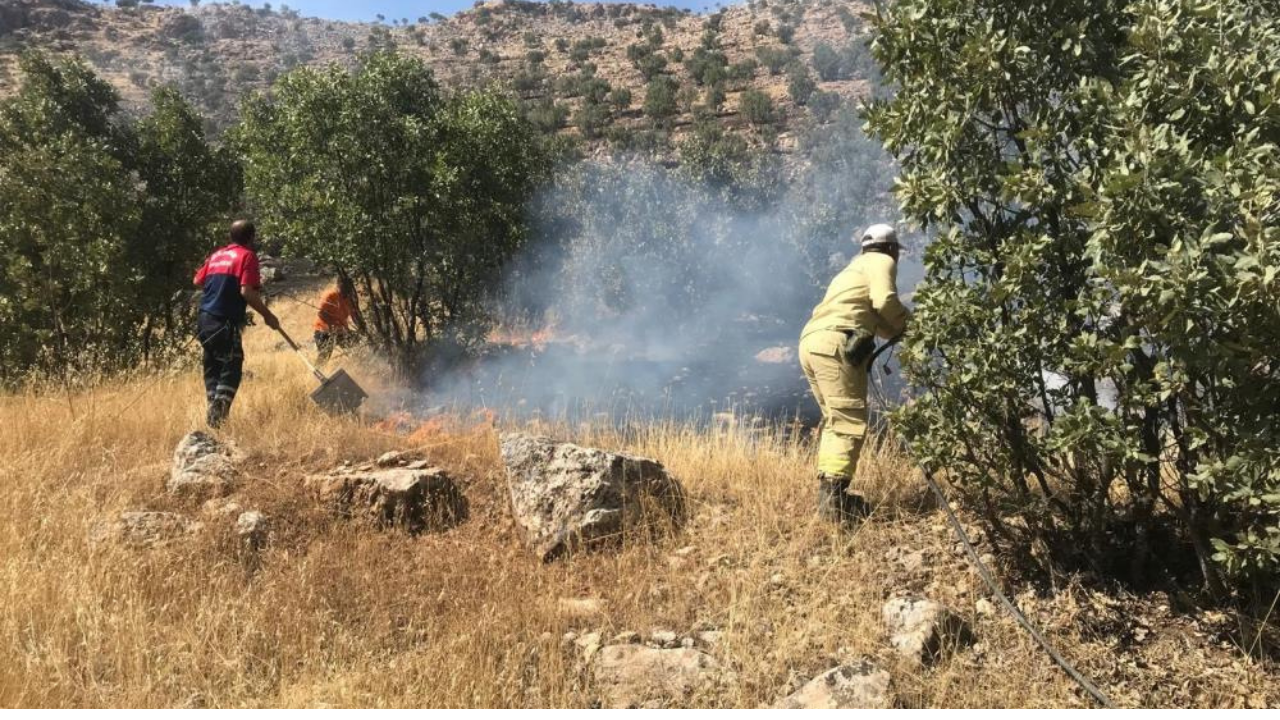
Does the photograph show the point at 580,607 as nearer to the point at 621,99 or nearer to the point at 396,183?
the point at 396,183

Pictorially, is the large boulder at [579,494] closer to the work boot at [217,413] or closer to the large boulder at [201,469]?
the large boulder at [201,469]

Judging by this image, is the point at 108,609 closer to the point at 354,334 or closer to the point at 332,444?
the point at 332,444

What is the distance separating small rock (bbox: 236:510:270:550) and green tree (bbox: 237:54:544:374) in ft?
17.7

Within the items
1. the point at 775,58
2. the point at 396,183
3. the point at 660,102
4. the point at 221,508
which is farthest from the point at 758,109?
the point at 221,508

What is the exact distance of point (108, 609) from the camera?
2.93 metres

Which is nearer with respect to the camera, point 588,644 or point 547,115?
point 588,644

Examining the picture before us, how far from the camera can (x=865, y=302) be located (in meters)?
3.93

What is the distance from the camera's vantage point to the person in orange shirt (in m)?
10.4

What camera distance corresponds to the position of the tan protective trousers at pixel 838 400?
381 centimetres

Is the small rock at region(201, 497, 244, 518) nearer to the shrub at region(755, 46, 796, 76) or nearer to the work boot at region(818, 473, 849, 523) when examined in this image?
the work boot at region(818, 473, 849, 523)

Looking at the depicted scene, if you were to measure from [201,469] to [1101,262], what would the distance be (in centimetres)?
442

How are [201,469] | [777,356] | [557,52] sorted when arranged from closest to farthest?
[201,469] < [777,356] < [557,52]

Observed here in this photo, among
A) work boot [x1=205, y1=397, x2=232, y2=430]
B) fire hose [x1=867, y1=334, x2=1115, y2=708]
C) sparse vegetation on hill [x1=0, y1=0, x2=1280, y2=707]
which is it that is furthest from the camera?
work boot [x1=205, y1=397, x2=232, y2=430]

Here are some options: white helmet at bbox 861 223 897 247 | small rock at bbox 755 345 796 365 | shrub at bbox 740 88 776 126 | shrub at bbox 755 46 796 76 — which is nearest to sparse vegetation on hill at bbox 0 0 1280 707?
white helmet at bbox 861 223 897 247
